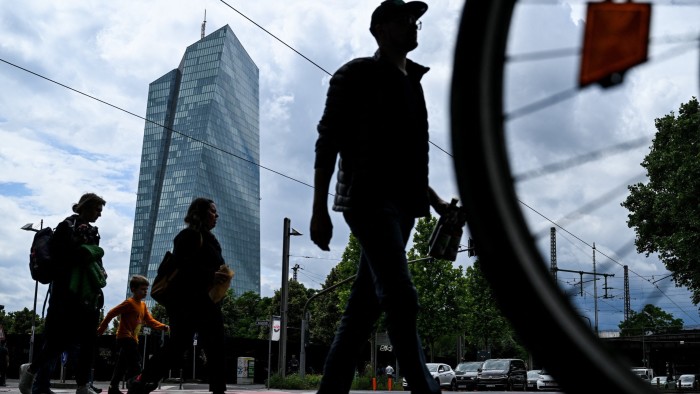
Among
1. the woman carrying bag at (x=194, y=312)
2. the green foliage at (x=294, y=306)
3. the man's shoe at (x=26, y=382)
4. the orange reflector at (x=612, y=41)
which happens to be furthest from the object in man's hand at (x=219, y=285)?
the green foliage at (x=294, y=306)

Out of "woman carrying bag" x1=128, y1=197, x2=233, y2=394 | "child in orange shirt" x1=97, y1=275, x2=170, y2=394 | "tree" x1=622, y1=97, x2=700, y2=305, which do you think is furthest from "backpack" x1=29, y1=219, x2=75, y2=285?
"tree" x1=622, y1=97, x2=700, y2=305

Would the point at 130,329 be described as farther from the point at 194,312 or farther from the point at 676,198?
the point at 676,198

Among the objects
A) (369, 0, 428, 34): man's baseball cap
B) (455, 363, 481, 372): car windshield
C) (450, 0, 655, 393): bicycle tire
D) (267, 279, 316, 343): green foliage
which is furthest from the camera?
(267, 279, 316, 343): green foliage

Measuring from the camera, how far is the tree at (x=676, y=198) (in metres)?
18.9

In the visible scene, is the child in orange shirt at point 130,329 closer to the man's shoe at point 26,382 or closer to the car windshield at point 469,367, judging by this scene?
the man's shoe at point 26,382

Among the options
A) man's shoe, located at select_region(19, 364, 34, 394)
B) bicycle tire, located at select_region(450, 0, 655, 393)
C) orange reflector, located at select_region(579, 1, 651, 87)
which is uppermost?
orange reflector, located at select_region(579, 1, 651, 87)

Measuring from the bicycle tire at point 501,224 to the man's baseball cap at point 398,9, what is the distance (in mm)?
1873

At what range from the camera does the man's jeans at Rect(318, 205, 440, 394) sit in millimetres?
2391

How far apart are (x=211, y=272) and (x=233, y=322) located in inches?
2842

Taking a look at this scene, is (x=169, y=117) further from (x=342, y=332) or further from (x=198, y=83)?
(x=342, y=332)

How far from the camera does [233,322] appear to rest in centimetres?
7488

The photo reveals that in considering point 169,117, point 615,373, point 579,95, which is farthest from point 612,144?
point 169,117

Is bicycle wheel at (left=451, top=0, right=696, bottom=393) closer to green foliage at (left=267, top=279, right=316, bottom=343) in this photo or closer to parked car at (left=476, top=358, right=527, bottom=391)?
parked car at (left=476, top=358, right=527, bottom=391)

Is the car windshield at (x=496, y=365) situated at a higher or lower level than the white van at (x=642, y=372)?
lower
